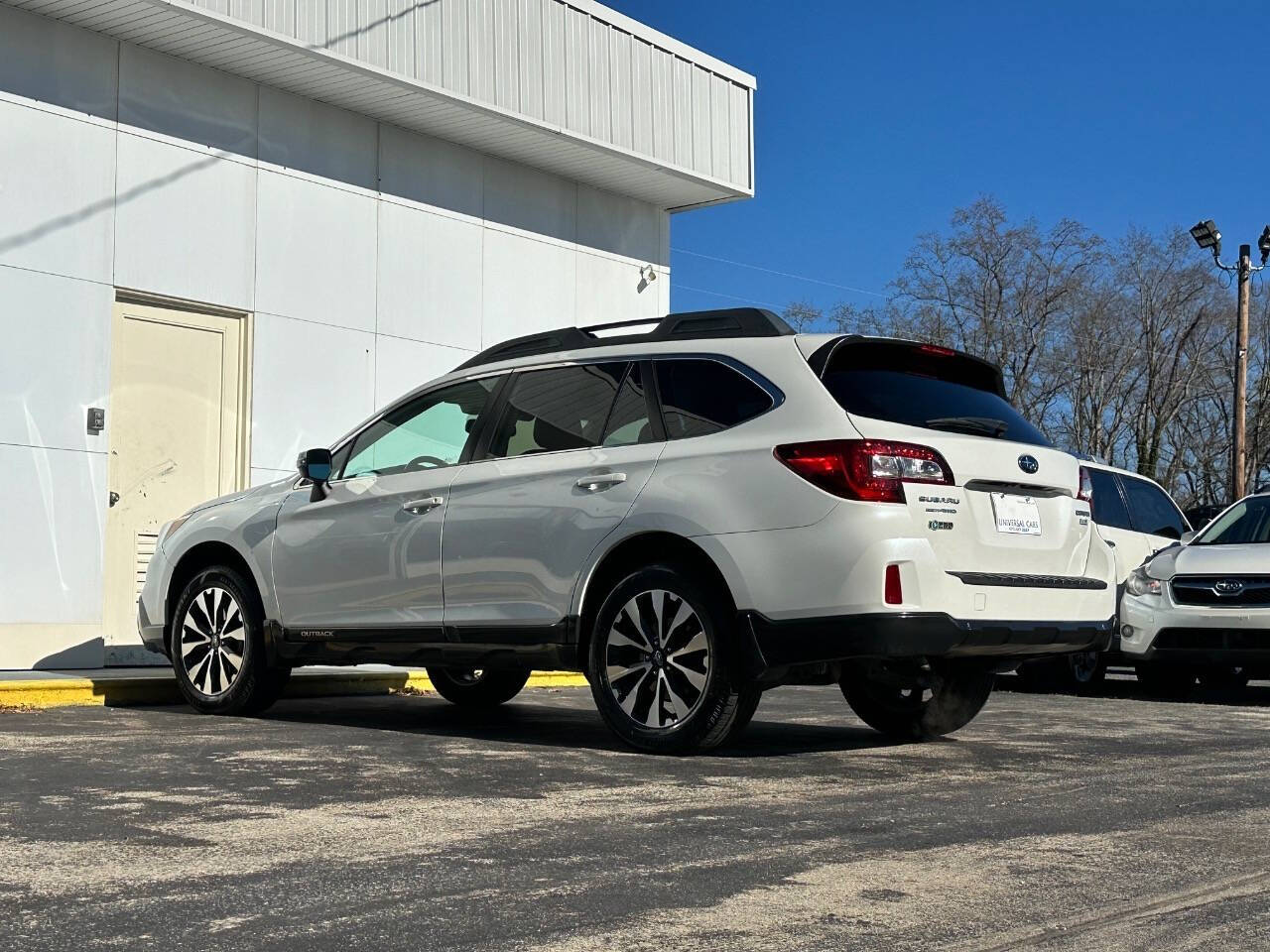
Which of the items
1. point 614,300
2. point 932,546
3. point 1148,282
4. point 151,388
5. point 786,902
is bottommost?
point 786,902

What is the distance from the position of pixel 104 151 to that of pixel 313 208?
84.4 inches

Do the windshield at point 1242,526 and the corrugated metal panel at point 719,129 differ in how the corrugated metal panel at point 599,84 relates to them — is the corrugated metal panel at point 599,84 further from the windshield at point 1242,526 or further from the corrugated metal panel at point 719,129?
the windshield at point 1242,526

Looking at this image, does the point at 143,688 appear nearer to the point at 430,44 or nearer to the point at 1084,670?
the point at 430,44

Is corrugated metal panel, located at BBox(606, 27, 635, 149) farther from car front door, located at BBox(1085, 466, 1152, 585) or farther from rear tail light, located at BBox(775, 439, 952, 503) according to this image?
rear tail light, located at BBox(775, 439, 952, 503)

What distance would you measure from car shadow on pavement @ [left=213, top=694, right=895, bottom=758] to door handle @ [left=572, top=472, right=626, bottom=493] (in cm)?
124

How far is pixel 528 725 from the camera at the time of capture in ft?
29.1

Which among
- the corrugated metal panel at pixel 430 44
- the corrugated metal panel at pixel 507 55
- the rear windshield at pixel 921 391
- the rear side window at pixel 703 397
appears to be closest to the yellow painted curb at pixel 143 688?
the rear side window at pixel 703 397

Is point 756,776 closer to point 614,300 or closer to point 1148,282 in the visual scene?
point 614,300

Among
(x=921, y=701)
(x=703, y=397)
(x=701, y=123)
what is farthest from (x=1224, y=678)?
(x=703, y=397)

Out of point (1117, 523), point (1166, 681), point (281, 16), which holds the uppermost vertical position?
point (281, 16)

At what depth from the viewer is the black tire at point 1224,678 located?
12.6m

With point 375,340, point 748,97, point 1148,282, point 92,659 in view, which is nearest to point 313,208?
point 375,340

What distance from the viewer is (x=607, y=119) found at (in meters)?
16.1

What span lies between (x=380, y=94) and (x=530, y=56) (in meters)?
1.81
